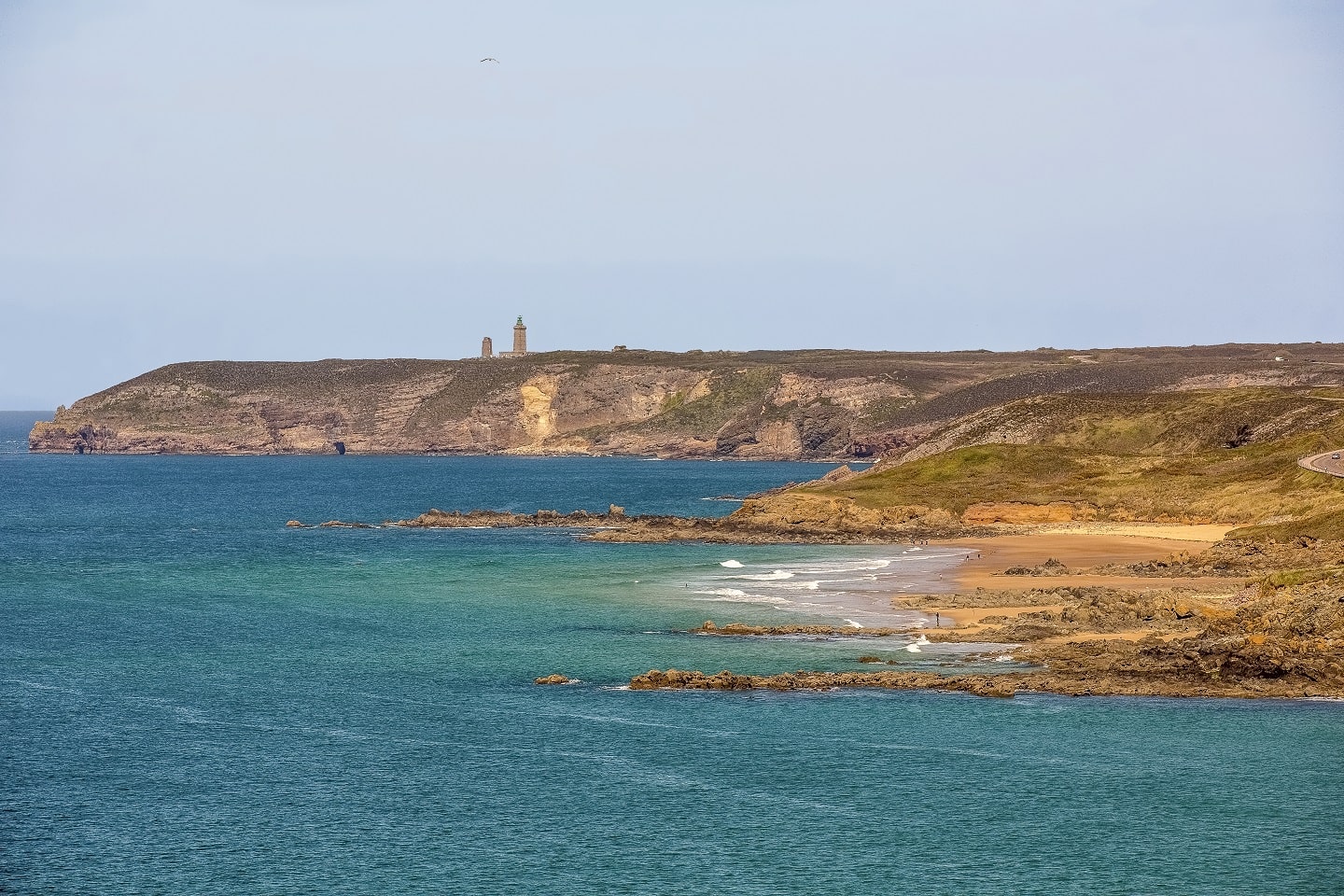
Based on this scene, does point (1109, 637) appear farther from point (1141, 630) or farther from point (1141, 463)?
point (1141, 463)

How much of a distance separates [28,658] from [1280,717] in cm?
4345

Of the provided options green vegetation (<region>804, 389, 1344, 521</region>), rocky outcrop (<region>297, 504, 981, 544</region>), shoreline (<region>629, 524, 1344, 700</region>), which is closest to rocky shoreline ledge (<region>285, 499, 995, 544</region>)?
rocky outcrop (<region>297, 504, 981, 544</region>)

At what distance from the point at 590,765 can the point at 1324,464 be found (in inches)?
2921

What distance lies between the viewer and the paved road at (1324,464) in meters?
94.8

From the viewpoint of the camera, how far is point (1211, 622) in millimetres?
55438

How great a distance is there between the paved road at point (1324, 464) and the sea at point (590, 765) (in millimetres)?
36624

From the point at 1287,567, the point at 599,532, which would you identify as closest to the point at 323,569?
the point at 599,532

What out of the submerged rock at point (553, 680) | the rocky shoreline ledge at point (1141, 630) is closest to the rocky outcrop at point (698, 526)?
the rocky shoreline ledge at point (1141, 630)

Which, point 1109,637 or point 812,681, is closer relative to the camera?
point 812,681

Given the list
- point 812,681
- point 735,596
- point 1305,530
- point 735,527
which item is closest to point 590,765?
point 812,681

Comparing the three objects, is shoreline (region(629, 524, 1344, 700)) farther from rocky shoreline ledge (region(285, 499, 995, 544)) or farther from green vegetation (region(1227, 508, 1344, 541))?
rocky shoreline ledge (region(285, 499, 995, 544))

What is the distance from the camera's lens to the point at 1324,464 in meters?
101

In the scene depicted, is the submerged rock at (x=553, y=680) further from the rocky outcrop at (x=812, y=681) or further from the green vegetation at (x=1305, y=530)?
the green vegetation at (x=1305, y=530)

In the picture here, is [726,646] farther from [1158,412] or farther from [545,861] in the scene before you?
[1158,412]
